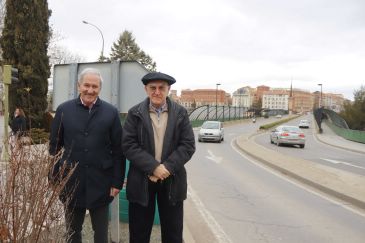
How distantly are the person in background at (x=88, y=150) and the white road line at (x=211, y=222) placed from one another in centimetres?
240

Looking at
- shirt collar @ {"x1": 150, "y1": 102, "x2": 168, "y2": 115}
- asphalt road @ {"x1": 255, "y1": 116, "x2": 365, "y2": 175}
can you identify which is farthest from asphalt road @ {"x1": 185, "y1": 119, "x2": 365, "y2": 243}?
asphalt road @ {"x1": 255, "y1": 116, "x2": 365, "y2": 175}

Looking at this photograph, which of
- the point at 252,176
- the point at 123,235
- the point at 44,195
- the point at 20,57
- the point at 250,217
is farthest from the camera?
the point at 20,57

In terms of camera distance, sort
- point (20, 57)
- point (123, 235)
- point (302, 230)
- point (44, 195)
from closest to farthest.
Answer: point (44, 195)
point (123, 235)
point (302, 230)
point (20, 57)

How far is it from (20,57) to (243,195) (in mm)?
13921

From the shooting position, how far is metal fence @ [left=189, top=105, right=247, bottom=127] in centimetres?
5626

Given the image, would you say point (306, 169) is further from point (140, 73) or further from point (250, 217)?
point (140, 73)

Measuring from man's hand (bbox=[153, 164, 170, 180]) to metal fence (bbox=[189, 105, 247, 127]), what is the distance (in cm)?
4684

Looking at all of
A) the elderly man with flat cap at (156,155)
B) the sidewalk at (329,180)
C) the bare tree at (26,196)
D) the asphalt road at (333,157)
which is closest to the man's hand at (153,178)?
the elderly man with flat cap at (156,155)

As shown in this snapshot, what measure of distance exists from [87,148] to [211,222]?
11.3 ft

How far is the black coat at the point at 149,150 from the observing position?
3.23 metres

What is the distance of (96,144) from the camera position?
3.25m

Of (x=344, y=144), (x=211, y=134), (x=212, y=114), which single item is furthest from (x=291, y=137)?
(x=212, y=114)

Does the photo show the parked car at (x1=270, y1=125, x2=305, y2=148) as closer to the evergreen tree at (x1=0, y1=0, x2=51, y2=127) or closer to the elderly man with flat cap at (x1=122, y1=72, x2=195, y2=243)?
the evergreen tree at (x1=0, y1=0, x2=51, y2=127)

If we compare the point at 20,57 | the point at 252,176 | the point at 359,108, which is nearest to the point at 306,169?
the point at 252,176
